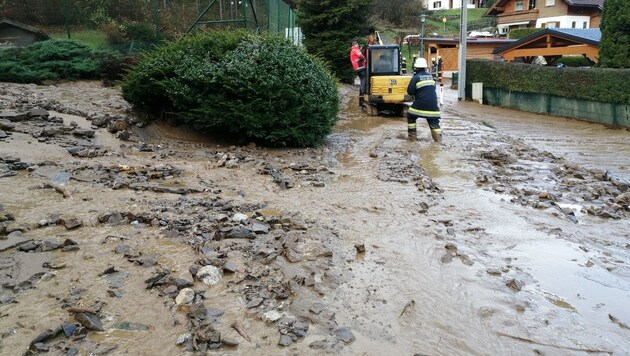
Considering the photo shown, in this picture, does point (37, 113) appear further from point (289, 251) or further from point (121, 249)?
point (289, 251)

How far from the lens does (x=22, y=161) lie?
7.28 m

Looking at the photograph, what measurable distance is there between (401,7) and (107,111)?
53.1 meters

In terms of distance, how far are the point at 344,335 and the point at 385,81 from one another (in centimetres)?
1385

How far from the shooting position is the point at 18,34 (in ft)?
54.4

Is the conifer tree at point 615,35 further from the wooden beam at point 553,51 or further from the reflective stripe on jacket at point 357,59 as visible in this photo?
the reflective stripe on jacket at point 357,59

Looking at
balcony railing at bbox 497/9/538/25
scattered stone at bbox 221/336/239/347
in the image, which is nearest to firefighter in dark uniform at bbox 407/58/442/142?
scattered stone at bbox 221/336/239/347

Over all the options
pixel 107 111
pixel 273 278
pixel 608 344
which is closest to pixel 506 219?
pixel 608 344

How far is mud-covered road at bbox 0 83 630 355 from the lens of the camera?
3.83 metres

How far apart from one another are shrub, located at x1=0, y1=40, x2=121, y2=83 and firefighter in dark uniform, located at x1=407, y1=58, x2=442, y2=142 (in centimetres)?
900

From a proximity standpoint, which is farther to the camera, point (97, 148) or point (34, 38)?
point (34, 38)

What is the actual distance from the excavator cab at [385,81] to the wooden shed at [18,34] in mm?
10363

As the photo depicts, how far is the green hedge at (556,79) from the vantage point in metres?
18.0

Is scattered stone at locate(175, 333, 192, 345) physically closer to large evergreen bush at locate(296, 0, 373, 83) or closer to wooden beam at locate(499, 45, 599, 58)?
wooden beam at locate(499, 45, 599, 58)

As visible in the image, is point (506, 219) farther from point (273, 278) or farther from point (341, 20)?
point (341, 20)
